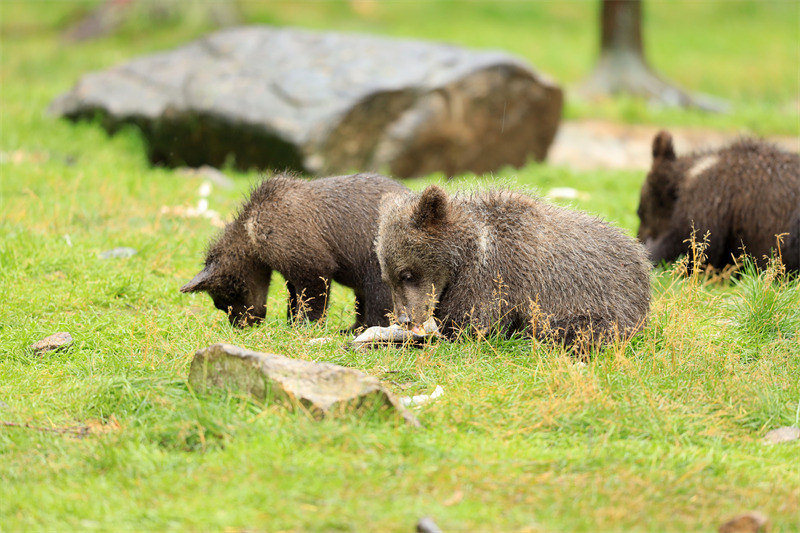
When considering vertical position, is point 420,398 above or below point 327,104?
below

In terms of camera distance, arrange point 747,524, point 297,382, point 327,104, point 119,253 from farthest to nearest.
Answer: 1. point 327,104
2. point 119,253
3. point 297,382
4. point 747,524

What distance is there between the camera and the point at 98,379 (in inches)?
225

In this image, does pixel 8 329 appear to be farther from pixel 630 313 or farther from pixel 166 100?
pixel 166 100

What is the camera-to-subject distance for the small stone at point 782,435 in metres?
5.17

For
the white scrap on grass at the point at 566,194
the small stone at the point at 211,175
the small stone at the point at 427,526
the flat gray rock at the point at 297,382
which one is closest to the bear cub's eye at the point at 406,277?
the flat gray rock at the point at 297,382

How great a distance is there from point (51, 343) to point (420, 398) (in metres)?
2.90

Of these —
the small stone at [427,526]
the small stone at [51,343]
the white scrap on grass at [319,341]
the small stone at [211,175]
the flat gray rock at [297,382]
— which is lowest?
the small stone at [211,175]

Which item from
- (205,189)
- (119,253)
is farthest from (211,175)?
(119,253)

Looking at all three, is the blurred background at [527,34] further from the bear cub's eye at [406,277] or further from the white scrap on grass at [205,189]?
the bear cub's eye at [406,277]

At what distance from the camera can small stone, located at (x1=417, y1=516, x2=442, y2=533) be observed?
389 cm

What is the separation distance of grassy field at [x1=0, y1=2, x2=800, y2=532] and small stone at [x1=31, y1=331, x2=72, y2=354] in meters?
0.08

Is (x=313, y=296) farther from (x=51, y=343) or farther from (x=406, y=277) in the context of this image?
(x=51, y=343)

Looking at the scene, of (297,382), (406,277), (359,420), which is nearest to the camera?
(359,420)

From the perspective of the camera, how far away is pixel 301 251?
682cm
